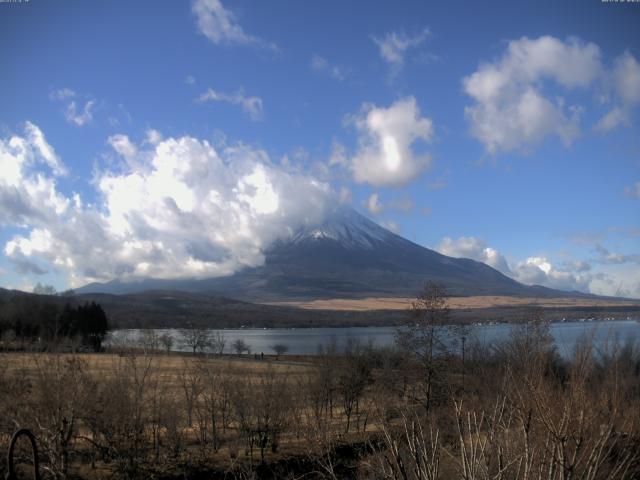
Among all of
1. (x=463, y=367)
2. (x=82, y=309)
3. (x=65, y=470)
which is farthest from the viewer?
(x=82, y=309)

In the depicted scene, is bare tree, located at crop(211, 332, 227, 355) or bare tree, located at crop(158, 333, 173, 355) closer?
bare tree, located at crop(211, 332, 227, 355)

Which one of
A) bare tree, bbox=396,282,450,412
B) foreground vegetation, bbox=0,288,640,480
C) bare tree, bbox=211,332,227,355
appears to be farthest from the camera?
bare tree, bbox=211,332,227,355

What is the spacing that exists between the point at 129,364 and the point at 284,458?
326 inches

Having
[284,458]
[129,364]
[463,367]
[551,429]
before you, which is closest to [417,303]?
[463,367]

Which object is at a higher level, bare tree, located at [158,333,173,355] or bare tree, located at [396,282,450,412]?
bare tree, located at [396,282,450,412]

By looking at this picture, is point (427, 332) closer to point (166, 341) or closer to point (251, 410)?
point (251, 410)

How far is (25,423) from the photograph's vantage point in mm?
17859

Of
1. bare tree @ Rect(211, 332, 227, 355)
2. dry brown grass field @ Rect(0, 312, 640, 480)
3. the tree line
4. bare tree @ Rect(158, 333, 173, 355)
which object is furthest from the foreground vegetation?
the tree line

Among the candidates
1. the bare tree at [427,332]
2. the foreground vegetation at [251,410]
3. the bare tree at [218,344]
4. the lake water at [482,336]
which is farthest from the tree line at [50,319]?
the bare tree at [427,332]

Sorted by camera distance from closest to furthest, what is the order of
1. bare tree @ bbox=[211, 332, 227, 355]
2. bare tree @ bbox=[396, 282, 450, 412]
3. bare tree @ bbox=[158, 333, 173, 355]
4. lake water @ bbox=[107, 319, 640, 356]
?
lake water @ bbox=[107, 319, 640, 356] < bare tree @ bbox=[396, 282, 450, 412] < bare tree @ bbox=[211, 332, 227, 355] < bare tree @ bbox=[158, 333, 173, 355]

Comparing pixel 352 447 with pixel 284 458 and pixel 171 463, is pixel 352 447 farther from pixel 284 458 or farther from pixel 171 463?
pixel 171 463

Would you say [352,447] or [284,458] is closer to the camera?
[284,458]

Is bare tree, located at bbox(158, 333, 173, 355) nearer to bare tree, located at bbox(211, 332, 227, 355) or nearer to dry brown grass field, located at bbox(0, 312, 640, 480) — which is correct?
bare tree, located at bbox(211, 332, 227, 355)

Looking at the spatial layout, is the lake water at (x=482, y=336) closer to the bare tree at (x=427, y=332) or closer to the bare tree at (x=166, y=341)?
the bare tree at (x=166, y=341)
